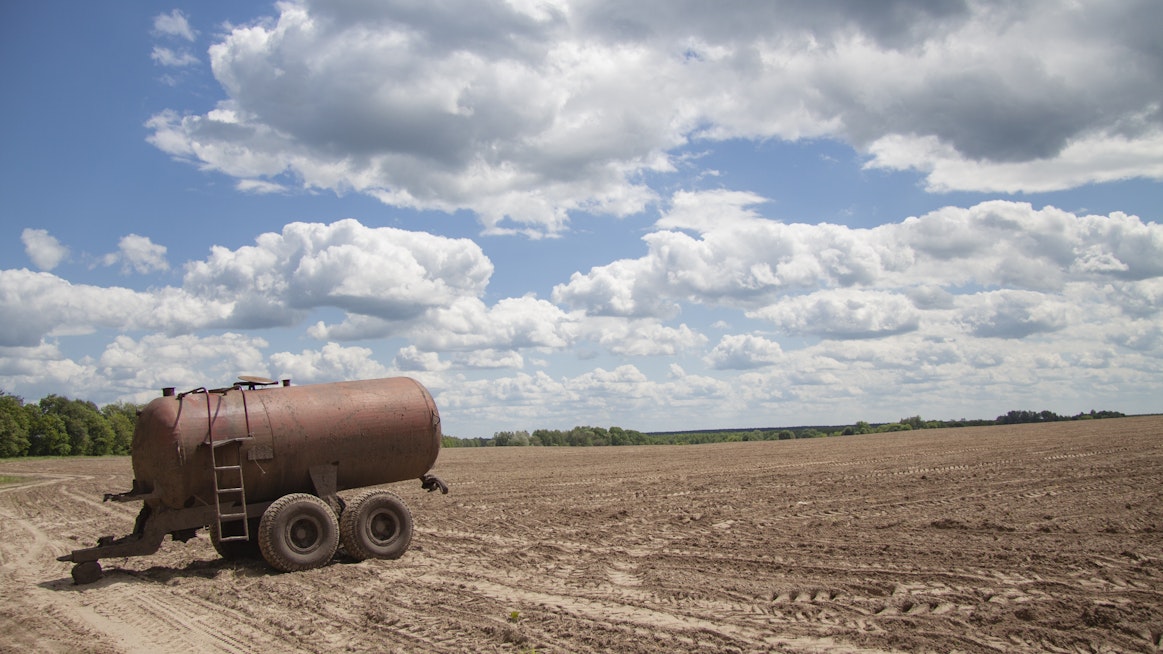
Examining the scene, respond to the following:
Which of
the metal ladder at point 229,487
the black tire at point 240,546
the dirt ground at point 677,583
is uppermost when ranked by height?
the metal ladder at point 229,487

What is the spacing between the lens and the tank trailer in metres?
10.6

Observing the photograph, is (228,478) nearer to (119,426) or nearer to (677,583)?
(677,583)

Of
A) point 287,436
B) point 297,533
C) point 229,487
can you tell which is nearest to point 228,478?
point 229,487

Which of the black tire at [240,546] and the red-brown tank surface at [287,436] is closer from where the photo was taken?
the red-brown tank surface at [287,436]

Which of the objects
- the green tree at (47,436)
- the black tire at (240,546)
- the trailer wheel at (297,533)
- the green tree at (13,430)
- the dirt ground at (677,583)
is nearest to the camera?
the dirt ground at (677,583)

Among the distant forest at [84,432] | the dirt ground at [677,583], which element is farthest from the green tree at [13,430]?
the dirt ground at [677,583]

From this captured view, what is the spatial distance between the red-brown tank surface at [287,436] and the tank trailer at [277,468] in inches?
0.6

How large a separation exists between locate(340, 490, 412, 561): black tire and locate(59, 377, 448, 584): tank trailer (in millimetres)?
15

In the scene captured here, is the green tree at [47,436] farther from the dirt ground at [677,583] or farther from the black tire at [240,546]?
the black tire at [240,546]

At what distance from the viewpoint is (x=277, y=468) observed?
36.8 feet

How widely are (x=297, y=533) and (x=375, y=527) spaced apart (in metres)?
1.11

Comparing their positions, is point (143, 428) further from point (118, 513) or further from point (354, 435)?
point (118, 513)

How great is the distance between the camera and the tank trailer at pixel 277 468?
34.7 feet

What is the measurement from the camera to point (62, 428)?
68.5 meters
